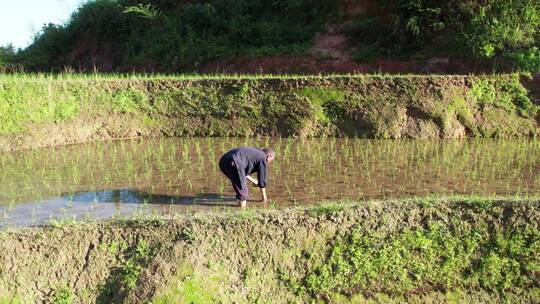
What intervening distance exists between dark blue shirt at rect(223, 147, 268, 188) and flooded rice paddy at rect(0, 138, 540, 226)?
335mm

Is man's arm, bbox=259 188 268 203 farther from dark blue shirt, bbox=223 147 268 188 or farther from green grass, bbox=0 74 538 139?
green grass, bbox=0 74 538 139

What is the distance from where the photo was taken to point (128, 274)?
4809 millimetres

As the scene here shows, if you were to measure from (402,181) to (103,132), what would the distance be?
598cm

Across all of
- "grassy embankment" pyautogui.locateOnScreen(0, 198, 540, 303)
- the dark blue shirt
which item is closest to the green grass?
the dark blue shirt

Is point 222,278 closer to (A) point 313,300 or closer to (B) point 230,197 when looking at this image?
(A) point 313,300

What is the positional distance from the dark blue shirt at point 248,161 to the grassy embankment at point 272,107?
455 centimetres

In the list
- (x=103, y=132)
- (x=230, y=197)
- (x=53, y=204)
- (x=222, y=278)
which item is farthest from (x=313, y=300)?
(x=103, y=132)

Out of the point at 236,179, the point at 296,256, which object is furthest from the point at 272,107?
the point at 296,256

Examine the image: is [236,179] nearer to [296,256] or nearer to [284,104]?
[296,256]

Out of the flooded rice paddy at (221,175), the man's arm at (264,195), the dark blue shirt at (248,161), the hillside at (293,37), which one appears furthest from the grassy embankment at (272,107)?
the dark blue shirt at (248,161)

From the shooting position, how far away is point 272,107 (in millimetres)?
10984

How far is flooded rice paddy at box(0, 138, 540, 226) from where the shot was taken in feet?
21.0

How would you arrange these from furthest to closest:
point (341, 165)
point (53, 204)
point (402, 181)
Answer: point (341, 165)
point (402, 181)
point (53, 204)

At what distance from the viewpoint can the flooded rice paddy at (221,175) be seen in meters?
6.40
